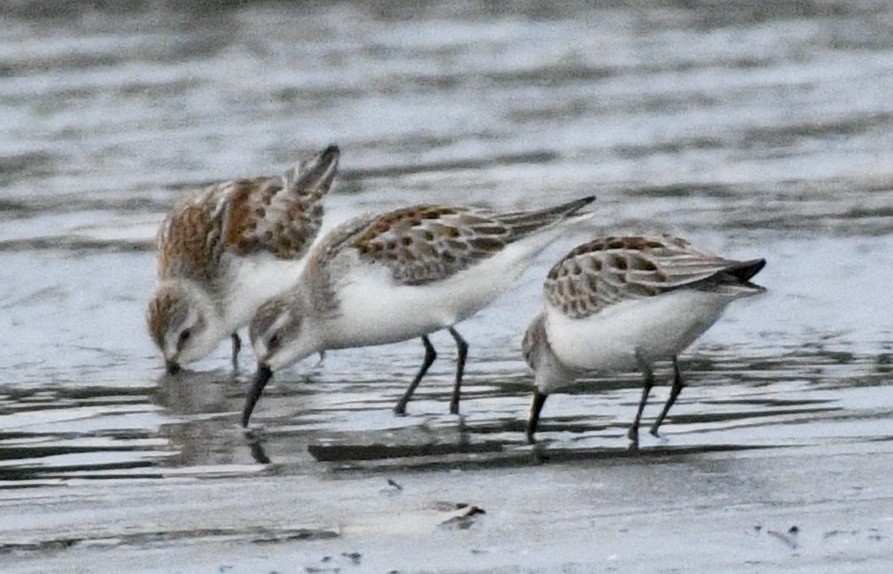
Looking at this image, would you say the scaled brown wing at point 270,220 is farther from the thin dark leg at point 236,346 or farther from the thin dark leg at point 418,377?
the thin dark leg at point 418,377

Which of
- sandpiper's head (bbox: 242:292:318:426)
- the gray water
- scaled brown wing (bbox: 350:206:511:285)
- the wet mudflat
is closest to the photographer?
the wet mudflat

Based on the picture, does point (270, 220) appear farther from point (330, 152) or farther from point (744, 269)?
point (744, 269)

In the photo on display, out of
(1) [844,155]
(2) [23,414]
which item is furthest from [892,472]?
(1) [844,155]

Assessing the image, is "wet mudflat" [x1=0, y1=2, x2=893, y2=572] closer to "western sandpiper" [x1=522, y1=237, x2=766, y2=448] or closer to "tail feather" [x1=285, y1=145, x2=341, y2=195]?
"western sandpiper" [x1=522, y1=237, x2=766, y2=448]

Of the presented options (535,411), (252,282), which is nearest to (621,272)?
(535,411)

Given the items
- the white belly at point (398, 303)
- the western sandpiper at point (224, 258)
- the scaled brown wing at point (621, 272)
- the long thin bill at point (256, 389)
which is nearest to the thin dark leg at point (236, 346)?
the western sandpiper at point (224, 258)

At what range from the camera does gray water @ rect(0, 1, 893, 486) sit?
8.26 meters

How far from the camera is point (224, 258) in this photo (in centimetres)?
1041

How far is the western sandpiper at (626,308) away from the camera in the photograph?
25.3 feet

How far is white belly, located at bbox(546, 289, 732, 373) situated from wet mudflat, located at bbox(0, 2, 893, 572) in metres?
0.29

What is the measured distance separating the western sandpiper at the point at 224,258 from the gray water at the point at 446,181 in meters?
0.24

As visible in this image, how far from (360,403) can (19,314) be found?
3001 mm

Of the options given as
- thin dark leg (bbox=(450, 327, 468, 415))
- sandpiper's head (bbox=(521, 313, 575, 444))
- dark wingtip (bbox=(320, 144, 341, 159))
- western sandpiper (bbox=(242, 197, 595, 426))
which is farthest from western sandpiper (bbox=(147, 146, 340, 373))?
sandpiper's head (bbox=(521, 313, 575, 444))

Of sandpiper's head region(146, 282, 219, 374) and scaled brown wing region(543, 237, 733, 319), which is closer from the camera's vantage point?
scaled brown wing region(543, 237, 733, 319)
